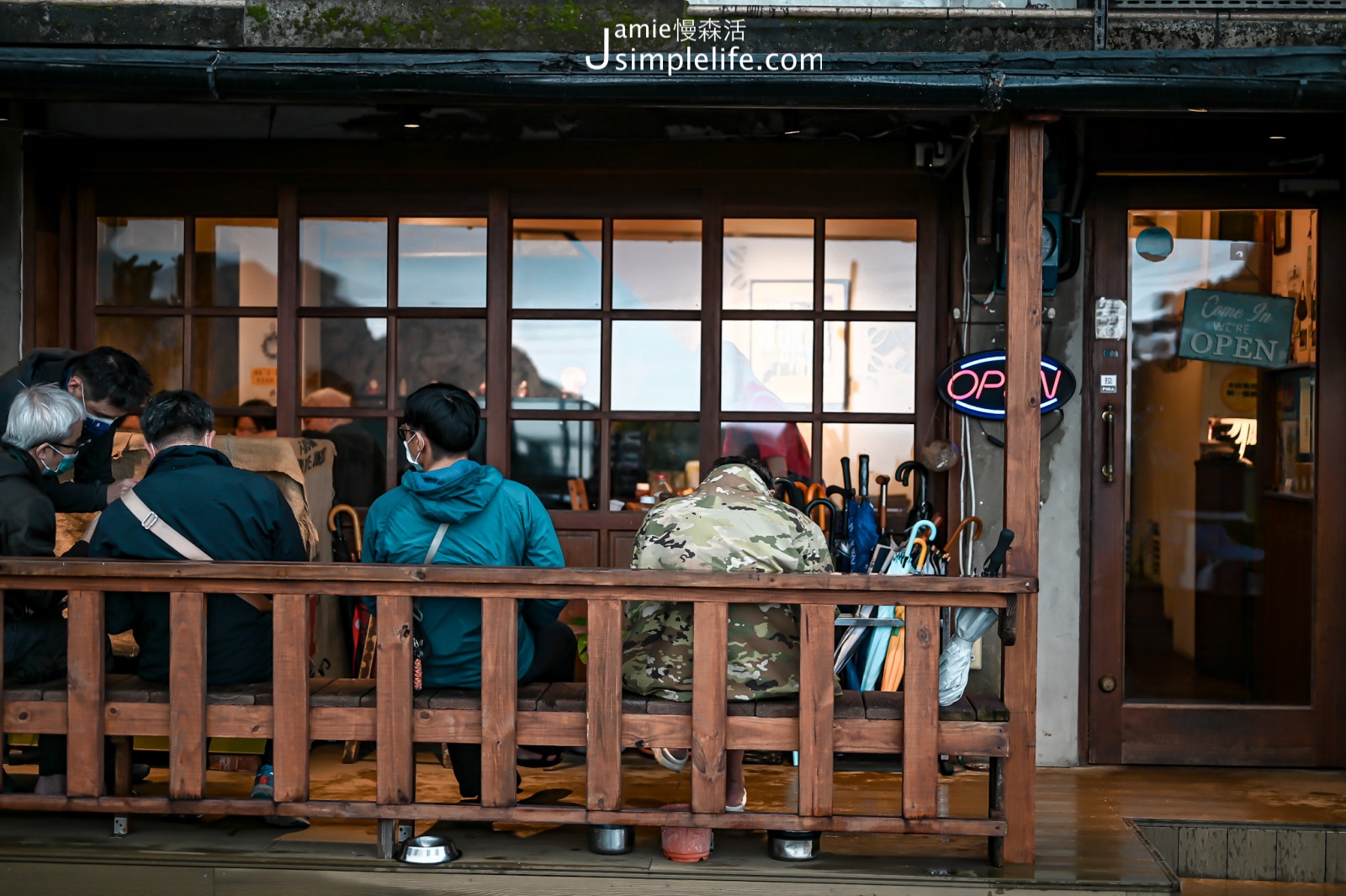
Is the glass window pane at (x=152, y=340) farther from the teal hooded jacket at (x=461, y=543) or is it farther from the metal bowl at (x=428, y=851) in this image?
the metal bowl at (x=428, y=851)

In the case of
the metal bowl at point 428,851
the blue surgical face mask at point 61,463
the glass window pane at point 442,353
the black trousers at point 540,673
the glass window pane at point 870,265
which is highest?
the glass window pane at point 870,265

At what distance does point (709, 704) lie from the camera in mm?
3904

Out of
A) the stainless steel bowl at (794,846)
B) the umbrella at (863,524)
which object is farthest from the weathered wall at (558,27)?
Answer: the stainless steel bowl at (794,846)

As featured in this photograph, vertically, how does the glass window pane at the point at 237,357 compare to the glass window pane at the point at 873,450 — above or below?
above

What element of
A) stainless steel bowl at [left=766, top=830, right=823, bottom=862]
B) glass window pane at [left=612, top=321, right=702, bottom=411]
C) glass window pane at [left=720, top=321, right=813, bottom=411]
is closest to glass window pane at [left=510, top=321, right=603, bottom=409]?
glass window pane at [left=612, top=321, right=702, bottom=411]

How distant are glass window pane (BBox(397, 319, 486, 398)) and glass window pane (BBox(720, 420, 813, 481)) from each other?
1314 millimetres

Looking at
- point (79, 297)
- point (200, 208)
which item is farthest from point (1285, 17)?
point (79, 297)

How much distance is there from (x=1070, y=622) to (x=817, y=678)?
88.0 inches

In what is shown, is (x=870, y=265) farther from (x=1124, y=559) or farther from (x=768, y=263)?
(x=1124, y=559)

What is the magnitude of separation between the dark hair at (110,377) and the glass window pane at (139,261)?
1487 mm

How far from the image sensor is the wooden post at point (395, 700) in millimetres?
3969

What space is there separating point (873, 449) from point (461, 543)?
2.50m

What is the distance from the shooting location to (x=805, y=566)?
4035mm

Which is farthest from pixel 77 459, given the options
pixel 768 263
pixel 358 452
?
pixel 768 263
